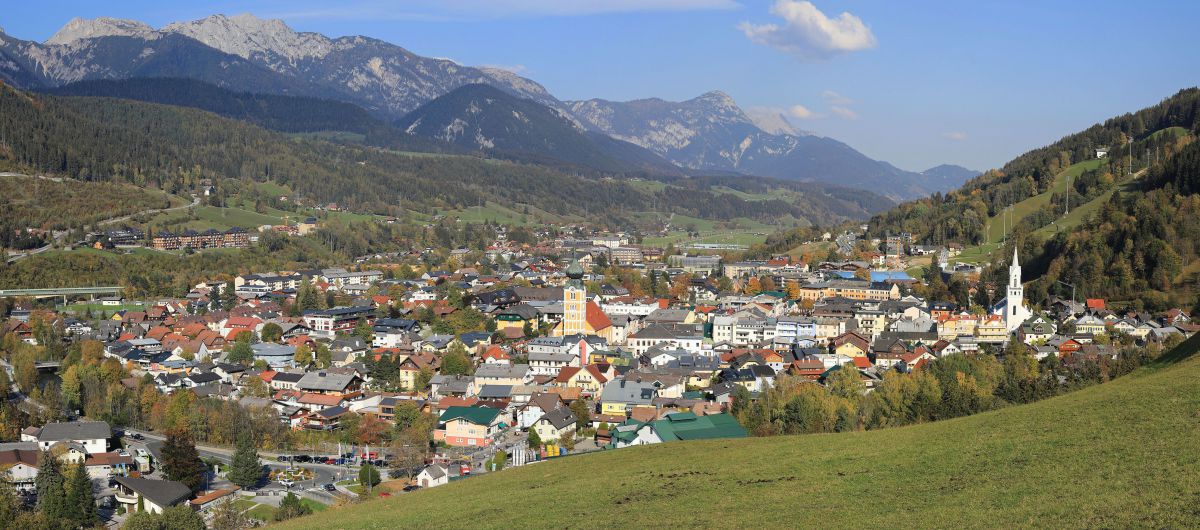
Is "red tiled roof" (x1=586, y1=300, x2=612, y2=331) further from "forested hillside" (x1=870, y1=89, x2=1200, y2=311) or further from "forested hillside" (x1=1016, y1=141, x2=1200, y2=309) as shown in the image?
"forested hillside" (x1=1016, y1=141, x2=1200, y2=309)

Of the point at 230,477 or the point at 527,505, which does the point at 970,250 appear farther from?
the point at 527,505

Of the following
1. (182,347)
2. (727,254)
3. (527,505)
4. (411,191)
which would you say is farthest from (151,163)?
(527,505)

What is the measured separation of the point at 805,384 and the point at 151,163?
113219 millimetres

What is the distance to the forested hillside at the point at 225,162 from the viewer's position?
124250 mm

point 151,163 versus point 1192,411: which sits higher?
point 151,163

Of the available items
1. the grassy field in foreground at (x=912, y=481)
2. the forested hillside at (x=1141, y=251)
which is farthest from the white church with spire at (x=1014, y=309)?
the grassy field in foreground at (x=912, y=481)

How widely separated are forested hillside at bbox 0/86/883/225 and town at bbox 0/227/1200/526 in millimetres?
50284

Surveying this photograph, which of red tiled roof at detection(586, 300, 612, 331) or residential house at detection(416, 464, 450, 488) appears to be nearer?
residential house at detection(416, 464, 450, 488)

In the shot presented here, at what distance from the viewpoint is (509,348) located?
58.8 m

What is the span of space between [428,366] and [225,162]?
104613 mm

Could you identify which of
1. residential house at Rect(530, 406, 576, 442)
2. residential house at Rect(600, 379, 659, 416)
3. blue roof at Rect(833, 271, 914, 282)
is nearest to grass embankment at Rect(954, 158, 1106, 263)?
blue roof at Rect(833, 271, 914, 282)

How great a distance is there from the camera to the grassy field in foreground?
14.6 metres

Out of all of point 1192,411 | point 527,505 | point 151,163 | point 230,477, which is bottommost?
point 230,477

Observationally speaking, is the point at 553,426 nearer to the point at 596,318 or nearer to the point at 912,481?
the point at 596,318
